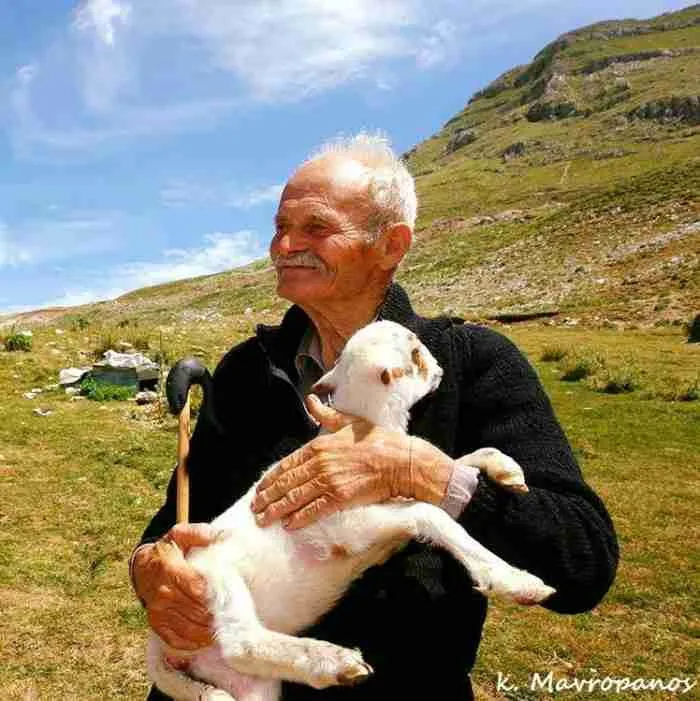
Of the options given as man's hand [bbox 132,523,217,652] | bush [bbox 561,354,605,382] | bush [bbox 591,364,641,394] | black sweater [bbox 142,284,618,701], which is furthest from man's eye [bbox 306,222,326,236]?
bush [bbox 561,354,605,382]

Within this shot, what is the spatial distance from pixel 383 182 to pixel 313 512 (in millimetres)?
1499

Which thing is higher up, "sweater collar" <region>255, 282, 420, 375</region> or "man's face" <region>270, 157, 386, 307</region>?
"man's face" <region>270, 157, 386, 307</region>

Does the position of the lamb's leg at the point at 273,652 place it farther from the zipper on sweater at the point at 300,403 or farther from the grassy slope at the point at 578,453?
the grassy slope at the point at 578,453

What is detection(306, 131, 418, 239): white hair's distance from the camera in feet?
11.1

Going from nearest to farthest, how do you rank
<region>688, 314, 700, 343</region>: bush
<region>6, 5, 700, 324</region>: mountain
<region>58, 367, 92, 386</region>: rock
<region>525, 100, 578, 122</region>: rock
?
<region>58, 367, 92, 386</region>: rock
<region>688, 314, 700, 343</region>: bush
<region>6, 5, 700, 324</region>: mountain
<region>525, 100, 578, 122</region>: rock

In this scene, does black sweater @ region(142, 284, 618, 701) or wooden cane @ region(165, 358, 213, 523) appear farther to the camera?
wooden cane @ region(165, 358, 213, 523)

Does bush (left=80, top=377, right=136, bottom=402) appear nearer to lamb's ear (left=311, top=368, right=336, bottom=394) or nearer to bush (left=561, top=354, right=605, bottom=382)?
bush (left=561, top=354, right=605, bottom=382)

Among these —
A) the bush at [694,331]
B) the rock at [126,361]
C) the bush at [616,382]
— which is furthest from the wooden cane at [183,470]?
the bush at [694,331]

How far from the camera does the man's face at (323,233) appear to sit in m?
3.34

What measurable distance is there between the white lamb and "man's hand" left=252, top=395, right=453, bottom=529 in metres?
0.05

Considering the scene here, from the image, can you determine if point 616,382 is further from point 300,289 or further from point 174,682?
point 174,682

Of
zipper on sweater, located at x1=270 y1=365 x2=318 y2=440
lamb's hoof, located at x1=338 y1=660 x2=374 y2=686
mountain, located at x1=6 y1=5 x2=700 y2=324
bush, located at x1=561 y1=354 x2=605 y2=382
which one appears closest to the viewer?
lamb's hoof, located at x1=338 y1=660 x2=374 y2=686

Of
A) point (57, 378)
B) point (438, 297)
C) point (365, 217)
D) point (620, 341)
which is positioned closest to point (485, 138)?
point (438, 297)

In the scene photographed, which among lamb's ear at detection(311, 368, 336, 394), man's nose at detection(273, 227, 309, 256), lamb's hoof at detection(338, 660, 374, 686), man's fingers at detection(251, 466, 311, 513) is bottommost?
lamb's hoof at detection(338, 660, 374, 686)
